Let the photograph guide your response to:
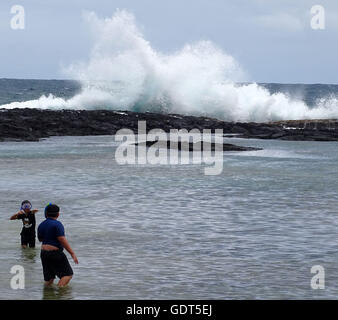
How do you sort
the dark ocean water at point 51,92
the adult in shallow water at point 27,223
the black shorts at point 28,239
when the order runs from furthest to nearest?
1. the dark ocean water at point 51,92
2. the black shorts at point 28,239
3. the adult in shallow water at point 27,223

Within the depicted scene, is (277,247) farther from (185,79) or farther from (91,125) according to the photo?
(185,79)

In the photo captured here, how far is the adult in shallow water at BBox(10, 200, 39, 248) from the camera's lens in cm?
1259

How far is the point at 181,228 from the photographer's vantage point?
1501 centimetres

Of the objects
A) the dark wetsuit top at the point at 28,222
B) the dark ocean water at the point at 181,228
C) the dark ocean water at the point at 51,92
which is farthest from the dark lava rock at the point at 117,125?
the dark ocean water at the point at 51,92

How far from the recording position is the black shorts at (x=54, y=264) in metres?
9.98

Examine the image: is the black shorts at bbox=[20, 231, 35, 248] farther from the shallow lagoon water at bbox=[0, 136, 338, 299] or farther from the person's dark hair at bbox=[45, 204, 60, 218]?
the person's dark hair at bbox=[45, 204, 60, 218]

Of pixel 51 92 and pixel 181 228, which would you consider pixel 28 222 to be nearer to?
pixel 181 228

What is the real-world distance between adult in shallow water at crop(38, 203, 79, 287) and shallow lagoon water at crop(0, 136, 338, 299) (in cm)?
24

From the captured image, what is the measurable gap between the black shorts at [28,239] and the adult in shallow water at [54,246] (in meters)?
2.71

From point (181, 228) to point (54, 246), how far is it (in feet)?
17.5

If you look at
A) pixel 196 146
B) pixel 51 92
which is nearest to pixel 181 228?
pixel 196 146

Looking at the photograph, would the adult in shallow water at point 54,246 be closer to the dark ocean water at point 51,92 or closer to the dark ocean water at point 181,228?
the dark ocean water at point 181,228
